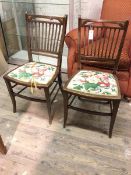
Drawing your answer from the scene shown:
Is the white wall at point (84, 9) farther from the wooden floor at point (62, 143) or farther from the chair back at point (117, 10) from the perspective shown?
the wooden floor at point (62, 143)

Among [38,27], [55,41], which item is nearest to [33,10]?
[38,27]

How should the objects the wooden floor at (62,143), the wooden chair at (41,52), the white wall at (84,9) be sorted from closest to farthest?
the wooden floor at (62,143) → the wooden chair at (41,52) → the white wall at (84,9)

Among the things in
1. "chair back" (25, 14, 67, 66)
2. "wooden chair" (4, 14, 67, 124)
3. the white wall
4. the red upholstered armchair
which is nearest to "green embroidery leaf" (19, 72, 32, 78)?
"wooden chair" (4, 14, 67, 124)

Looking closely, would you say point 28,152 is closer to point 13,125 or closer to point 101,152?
point 13,125

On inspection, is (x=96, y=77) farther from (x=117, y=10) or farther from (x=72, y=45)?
(x=117, y=10)

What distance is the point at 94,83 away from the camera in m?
1.40

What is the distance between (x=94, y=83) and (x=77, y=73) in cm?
21

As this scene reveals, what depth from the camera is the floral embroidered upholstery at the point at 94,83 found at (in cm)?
131

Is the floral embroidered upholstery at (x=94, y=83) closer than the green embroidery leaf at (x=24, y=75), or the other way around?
the floral embroidered upholstery at (x=94, y=83)

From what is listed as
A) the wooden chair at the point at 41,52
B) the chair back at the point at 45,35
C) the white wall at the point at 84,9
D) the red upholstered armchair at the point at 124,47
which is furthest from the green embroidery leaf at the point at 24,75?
the white wall at the point at 84,9

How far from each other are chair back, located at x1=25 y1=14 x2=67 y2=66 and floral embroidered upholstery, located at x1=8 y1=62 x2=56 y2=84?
122mm

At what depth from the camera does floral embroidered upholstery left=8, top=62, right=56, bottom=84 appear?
1.48 metres

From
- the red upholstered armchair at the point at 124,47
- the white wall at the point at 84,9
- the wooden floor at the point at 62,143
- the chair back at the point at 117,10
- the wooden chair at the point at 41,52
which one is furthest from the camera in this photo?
the white wall at the point at 84,9

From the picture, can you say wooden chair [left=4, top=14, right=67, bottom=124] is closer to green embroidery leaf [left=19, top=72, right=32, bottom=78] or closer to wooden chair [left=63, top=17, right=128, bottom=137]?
green embroidery leaf [left=19, top=72, right=32, bottom=78]
